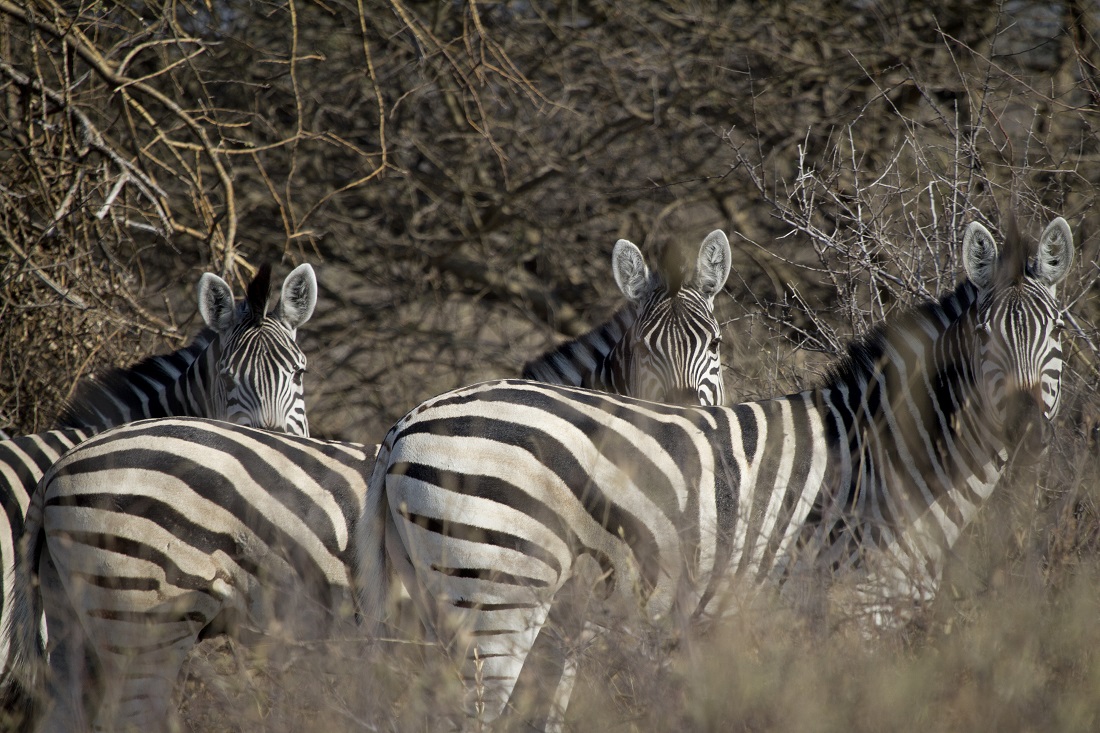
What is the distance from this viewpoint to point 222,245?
18.6 ft

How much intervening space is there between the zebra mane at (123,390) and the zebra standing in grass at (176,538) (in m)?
1.22

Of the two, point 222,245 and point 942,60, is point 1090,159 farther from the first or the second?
point 222,245

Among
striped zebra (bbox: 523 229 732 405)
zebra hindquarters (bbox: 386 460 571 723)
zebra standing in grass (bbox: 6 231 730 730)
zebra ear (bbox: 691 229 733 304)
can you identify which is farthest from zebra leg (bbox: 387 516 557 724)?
zebra ear (bbox: 691 229 733 304)

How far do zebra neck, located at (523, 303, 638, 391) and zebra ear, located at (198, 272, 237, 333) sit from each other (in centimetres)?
138

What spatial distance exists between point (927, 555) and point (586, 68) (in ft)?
19.3

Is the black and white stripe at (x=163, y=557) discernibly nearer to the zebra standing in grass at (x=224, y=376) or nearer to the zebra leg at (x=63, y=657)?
the zebra leg at (x=63, y=657)

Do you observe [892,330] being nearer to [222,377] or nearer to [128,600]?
[128,600]

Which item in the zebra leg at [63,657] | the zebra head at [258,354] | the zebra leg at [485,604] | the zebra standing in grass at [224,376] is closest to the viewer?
the zebra leg at [485,604]

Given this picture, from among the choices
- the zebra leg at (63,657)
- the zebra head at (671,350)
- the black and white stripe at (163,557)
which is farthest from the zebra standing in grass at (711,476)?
the zebra head at (671,350)

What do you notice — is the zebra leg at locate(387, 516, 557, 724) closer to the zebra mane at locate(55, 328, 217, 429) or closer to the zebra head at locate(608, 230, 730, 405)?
the zebra head at locate(608, 230, 730, 405)

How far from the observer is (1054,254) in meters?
3.40

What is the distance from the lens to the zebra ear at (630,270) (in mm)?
5117

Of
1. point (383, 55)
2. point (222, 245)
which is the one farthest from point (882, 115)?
point (222, 245)

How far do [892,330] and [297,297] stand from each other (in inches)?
109
